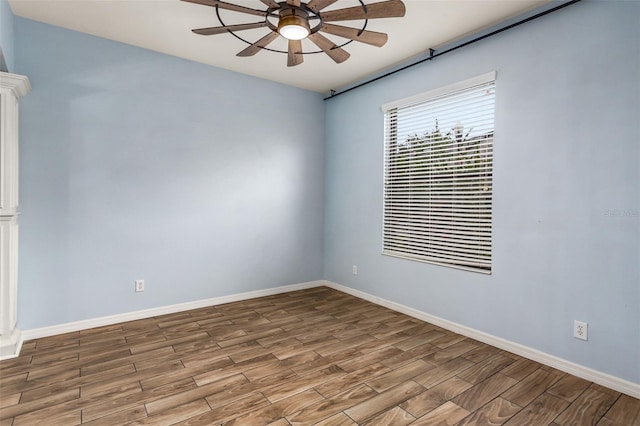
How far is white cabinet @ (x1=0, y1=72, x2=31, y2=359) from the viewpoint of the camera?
8.23 ft

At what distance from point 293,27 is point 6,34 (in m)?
2.30

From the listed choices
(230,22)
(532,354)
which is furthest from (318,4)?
(532,354)

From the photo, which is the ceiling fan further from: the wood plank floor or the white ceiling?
the wood plank floor

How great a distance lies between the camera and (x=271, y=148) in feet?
14.5

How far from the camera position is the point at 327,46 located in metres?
2.52

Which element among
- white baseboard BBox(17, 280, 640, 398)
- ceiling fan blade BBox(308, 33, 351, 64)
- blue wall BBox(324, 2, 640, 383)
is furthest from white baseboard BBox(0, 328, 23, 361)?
blue wall BBox(324, 2, 640, 383)

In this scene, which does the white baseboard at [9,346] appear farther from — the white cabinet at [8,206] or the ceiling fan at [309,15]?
the ceiling fan at [309,15]

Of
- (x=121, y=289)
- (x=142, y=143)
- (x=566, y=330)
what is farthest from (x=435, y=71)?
(x=121, y=289)

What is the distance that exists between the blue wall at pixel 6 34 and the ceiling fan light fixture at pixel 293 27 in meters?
2.01

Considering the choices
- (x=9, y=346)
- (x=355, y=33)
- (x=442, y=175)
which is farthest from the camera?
Result: (x=442, y=175)

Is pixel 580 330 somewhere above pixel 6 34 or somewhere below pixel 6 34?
below

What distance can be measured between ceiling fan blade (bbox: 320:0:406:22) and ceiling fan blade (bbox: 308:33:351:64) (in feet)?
0.55

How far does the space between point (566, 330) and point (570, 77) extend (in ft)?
6.02

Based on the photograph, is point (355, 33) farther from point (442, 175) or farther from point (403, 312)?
point (403, 312)
